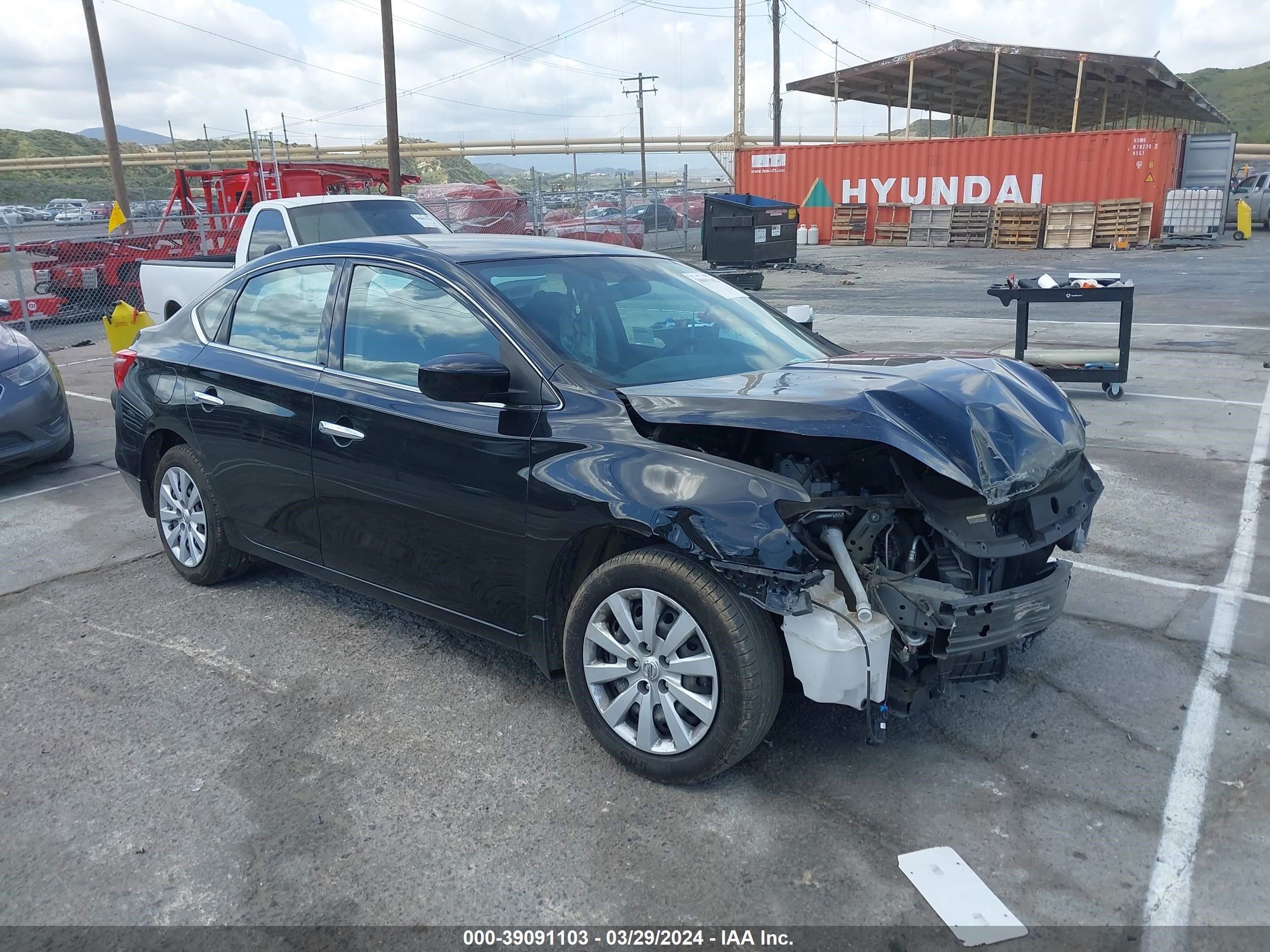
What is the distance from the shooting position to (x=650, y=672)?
322 cm

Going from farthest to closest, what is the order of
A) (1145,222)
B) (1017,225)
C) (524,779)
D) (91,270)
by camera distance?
(1017,225) → (1145,222) → (91,270) → (524,779)

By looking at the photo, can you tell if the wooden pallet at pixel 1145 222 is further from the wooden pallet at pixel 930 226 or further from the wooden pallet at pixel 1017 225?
the wooden pallet at pixel 930 226

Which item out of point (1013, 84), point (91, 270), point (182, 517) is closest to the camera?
point (182, 517)

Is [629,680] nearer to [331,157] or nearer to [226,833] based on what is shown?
[226,833]

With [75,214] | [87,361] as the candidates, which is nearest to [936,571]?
[87,361]

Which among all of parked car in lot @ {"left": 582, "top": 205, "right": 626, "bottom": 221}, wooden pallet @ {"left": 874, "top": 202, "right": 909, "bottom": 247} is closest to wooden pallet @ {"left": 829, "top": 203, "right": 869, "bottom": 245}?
wooden pallet @ {"left": 874, "top": 202, "right": 909, "bottom": 247}

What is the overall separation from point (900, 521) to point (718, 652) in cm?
75

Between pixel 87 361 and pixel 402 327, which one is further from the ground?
pixel 402 327

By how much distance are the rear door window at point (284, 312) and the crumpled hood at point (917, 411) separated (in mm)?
1588

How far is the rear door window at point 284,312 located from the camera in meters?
4.31

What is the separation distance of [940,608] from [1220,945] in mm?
1082

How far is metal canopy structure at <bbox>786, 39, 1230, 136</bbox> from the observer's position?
105 feet

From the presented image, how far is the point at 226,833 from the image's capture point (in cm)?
308

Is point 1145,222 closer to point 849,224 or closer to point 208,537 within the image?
point 849,224
